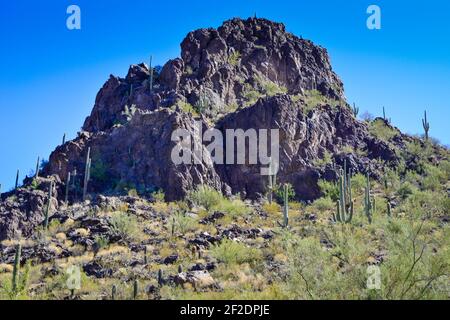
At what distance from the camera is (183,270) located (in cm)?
1812

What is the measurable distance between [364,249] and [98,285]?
30.2ft

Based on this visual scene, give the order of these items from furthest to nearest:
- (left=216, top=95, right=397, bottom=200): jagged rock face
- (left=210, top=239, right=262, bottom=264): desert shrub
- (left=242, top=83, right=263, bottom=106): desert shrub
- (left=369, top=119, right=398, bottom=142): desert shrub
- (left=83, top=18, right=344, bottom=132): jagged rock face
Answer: (left=242, top=83, right=263, bottom=106): desert shrub < (left=369, top=119, right=398, bottom=142): desert shrub < (left=83, top=18, right=344, bottom=132): jagged rock face < (left=216, top=95, right=397, bottom=200): jagged rock face < (left=210, top=239, right=262, bottom=264): desert shrub

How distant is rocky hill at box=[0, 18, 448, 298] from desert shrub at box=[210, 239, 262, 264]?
0.31m

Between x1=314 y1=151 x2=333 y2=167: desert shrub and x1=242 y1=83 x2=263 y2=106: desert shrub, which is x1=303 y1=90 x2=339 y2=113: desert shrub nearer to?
x1=242 y1=83 x2=263 y2=106: desert shrub

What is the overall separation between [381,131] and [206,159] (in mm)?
18683

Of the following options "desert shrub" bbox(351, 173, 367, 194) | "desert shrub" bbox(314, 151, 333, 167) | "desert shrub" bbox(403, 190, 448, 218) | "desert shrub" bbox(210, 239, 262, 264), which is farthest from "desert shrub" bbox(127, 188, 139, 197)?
"desert shrub" bbox(403, 190, 448, 218)

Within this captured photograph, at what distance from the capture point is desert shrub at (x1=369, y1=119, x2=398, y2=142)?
44.0m

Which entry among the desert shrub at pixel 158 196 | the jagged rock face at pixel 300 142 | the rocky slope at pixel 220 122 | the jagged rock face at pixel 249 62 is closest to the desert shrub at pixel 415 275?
the desert shrub at pixel 158 196

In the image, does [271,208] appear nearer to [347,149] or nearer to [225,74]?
[347,149]

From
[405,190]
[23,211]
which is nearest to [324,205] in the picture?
[405,190]

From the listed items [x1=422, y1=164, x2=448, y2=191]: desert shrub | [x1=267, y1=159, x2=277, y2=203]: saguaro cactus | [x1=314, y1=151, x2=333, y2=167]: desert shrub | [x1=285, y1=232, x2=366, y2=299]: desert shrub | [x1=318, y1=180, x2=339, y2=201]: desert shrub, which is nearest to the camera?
[x1=285, y1=232, x2=366, y2=299]: desert shrub
